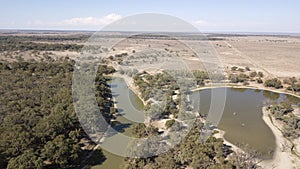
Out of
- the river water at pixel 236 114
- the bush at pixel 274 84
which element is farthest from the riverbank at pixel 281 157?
the bush at pixel 274 84

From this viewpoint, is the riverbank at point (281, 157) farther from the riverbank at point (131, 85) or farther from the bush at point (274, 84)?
the bush at point (274, 84)

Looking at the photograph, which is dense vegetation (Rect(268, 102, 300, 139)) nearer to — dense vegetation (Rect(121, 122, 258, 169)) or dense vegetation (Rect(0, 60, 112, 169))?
dense vegetation (Rect(121, 122, 258, 169))

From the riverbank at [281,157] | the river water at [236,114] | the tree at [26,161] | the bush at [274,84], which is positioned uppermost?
the bush at [274,84]

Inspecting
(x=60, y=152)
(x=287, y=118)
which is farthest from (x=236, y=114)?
(x=60, y=152)

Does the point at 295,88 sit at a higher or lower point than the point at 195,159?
higher

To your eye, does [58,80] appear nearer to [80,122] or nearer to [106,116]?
[106,116]

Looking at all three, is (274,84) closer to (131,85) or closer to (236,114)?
(236,114)

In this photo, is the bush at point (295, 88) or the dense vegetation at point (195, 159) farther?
the bush at point (295, 88)

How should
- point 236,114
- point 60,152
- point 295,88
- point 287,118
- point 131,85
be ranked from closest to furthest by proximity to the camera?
point 60,152 → point 287,118 → point 236,114 → point 295,88 → point 131,85

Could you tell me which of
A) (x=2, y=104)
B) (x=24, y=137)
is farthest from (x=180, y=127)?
(x=2, y=104)
